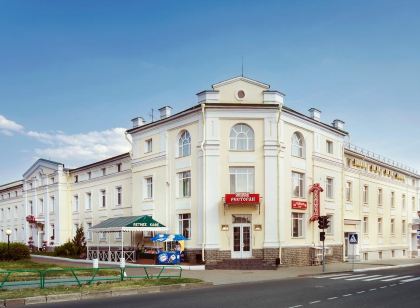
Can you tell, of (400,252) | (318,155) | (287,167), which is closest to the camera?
(287,167)

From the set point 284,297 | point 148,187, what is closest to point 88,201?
point 148,187

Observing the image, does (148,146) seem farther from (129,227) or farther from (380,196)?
(380,196)

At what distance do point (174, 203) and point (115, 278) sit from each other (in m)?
14.6

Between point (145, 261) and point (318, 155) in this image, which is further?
point (318, 155)

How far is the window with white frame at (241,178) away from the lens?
33.0 meters

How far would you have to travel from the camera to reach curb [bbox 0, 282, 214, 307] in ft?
52.4

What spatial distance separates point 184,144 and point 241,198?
622 cm

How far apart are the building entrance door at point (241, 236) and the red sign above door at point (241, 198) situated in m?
1.45

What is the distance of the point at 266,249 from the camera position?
32.0 metres

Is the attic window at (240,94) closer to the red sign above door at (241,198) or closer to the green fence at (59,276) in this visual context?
the red sign above door at (241,198)

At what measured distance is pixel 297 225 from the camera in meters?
35.2

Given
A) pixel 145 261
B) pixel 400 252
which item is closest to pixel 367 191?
pixel 400 252

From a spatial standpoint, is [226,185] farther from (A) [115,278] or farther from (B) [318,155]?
(A) [115,278]

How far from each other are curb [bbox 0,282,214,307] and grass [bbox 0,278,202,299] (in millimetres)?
277
